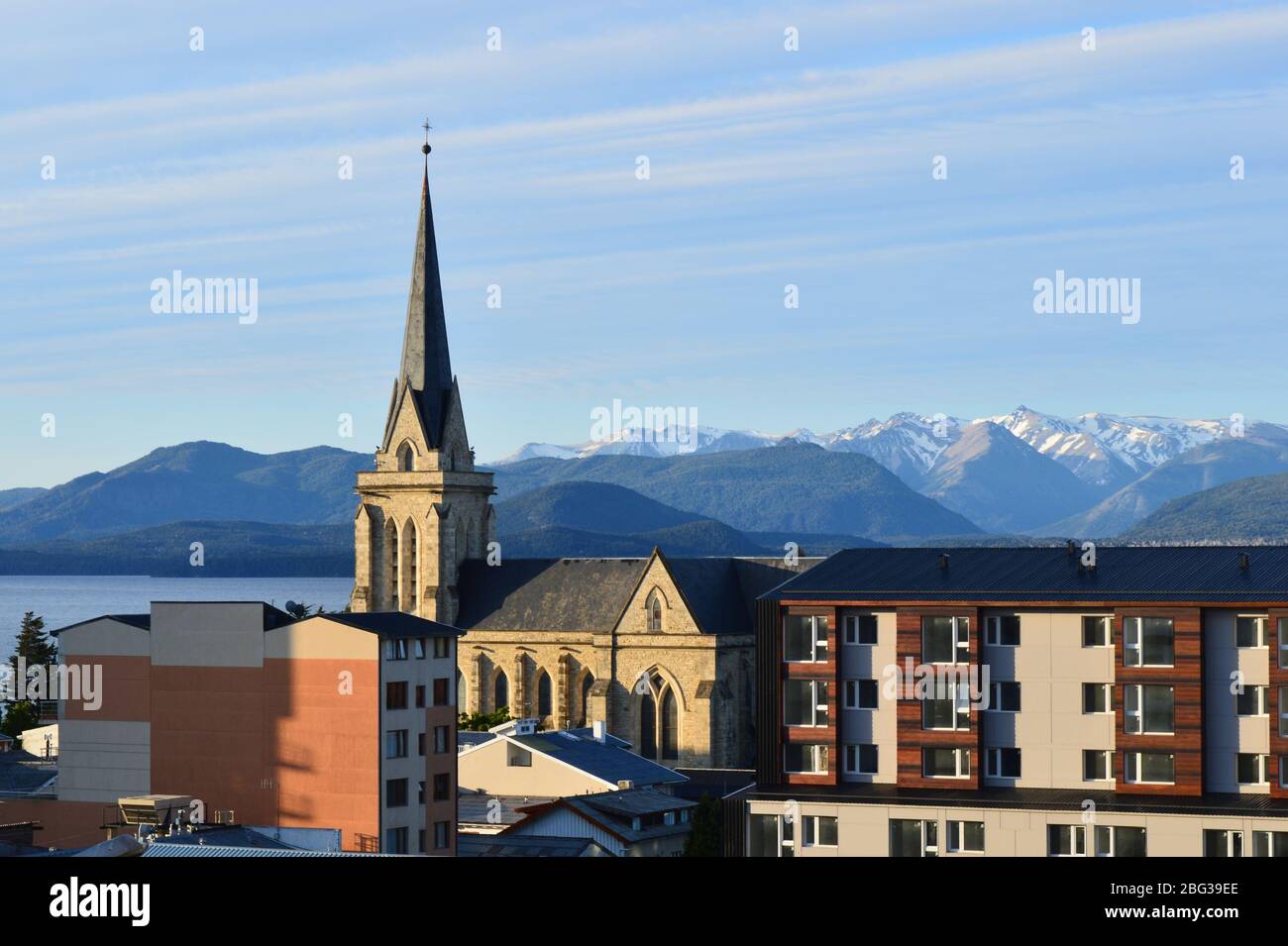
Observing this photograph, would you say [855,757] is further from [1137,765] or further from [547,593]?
[547,593]

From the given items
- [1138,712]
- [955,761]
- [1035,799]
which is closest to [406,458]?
[955,761]

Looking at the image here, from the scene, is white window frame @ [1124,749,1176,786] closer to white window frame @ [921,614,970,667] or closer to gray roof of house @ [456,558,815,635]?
white window frame @ [921,614,970,667]

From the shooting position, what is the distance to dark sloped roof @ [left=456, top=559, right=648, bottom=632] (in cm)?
12150

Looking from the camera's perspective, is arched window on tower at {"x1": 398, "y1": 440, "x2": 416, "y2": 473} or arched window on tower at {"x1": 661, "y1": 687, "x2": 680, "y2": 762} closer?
arched window on tower at {"x1": 661, "y1": 687, "x2": 680, "y2": 762}

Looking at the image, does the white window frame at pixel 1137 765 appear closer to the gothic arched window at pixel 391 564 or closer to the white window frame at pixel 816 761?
the white window frame at pixel 816 761

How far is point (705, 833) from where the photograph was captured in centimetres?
7375

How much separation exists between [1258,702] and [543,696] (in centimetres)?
6540

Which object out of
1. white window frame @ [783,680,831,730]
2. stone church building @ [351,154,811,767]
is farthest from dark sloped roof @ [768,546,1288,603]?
stone church building @ [351,154,811,767]

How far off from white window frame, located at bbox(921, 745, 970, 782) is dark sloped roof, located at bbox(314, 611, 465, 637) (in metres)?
23.6

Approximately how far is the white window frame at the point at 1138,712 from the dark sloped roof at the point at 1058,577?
10.1 feet

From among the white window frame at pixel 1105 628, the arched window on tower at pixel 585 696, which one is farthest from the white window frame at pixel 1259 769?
the arched window on tower at pixel 585 696
